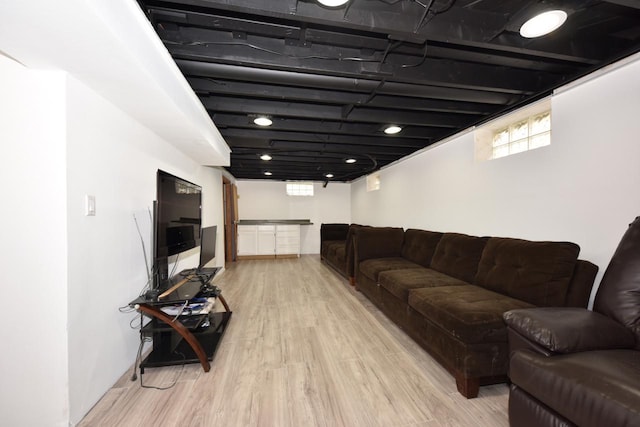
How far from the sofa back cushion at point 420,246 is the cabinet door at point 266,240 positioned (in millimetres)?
3619

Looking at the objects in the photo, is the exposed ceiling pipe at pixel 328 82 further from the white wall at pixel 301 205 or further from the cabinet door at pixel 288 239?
the white wall at pixel 301 205

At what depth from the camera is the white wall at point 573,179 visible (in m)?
1.53

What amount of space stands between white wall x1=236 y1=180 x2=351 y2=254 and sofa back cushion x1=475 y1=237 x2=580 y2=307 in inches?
203

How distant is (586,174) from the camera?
172 centimetres

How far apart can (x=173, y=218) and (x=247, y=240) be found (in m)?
4.38

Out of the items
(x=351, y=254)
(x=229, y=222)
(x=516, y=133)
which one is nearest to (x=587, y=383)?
(x=516, y=133)

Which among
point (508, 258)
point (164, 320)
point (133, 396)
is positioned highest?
point (508, 258)

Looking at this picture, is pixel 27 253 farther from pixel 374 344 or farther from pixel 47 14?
pixel 374 344

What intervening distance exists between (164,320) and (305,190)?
5634 millimetres

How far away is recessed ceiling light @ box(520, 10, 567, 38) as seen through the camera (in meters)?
1.21

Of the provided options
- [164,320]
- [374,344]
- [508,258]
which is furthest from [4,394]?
[508,258]

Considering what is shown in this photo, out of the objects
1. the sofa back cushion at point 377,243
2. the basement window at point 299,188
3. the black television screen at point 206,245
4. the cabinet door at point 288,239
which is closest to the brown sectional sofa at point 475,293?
the sofa back cushion at point 377,243

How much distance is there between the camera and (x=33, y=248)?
1255mm

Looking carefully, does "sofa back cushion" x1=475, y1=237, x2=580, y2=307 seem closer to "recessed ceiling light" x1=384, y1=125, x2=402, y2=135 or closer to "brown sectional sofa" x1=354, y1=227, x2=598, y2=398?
"brown sectional sofa" x1=354, y1=227, x2=598, y2=398
